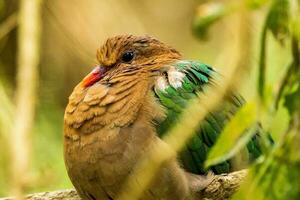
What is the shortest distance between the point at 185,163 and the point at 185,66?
36 cm

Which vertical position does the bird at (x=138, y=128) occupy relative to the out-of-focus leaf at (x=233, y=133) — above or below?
below

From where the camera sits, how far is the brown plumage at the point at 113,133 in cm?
227

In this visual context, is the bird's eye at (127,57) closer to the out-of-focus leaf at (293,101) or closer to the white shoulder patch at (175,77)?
the white shoulder patch at (175,77)

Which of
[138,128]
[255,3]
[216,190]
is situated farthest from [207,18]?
[138,128]

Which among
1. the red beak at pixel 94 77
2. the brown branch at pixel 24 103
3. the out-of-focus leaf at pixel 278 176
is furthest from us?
the red beak at pixel 94 77

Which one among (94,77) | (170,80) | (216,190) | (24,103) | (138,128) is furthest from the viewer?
(94,77)

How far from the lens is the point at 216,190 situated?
79.0 inches

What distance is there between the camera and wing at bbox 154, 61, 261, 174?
2346mm

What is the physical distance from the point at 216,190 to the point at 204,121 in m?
0.41

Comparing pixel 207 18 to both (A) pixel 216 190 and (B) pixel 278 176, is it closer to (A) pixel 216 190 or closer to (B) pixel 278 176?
(B) pixel 278 176

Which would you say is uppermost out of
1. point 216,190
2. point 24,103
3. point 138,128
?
point 24,103

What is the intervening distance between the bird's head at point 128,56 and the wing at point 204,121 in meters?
0.22

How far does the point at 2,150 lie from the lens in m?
2.80

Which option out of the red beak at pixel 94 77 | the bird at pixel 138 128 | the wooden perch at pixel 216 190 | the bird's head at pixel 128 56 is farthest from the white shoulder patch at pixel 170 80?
the wooden perch at pixel 216 190
